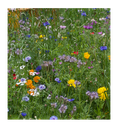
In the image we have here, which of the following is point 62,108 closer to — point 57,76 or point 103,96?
point 103,96

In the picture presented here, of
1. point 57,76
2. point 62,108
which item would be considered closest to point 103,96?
point 62,108

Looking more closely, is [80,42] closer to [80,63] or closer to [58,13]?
[80,63]

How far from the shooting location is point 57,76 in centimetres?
222

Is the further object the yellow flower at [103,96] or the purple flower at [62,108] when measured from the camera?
the yellow flower at [103,96]

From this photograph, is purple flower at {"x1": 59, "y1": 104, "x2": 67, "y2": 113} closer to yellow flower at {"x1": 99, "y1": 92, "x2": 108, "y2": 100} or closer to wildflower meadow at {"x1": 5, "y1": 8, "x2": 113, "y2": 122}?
wildflower meadow at {"x1": 5, "y1": 8, "x2": 113, "y2": 122}

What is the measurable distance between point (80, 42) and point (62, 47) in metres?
0.41

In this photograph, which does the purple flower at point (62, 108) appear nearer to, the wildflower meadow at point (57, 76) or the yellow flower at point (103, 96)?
the wildflower meadow at point (57, 76)

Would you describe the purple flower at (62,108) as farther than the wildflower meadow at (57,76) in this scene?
No

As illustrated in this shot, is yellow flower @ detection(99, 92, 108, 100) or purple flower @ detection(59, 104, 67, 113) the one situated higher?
yellow flower @ detection(99, 92, 108, 100)

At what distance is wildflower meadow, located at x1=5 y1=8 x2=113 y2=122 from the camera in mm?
1815

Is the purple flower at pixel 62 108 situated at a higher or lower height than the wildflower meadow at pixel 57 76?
lower

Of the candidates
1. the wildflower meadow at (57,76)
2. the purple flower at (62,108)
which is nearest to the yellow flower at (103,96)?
the wildflower meadow at (57,76)

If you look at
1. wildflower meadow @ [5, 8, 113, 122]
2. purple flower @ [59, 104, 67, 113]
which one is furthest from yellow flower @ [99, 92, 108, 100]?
purple flower @ [59, 104, 67, 113]

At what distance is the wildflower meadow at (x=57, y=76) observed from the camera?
182cm
